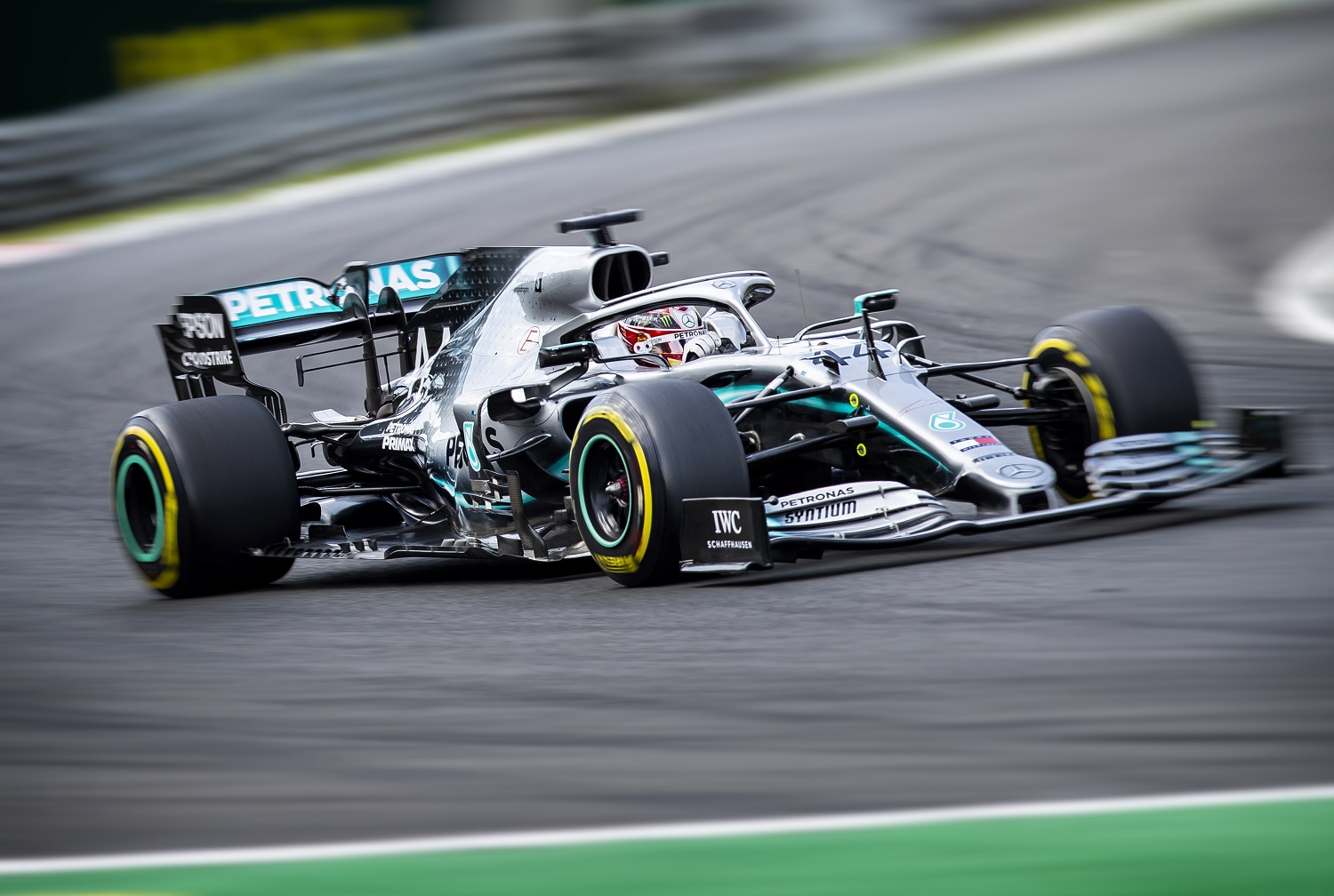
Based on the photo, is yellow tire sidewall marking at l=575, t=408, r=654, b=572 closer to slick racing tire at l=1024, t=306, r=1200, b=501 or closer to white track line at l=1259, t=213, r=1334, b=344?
slick racing tire at l=1024, t=306, r=1200, b=501

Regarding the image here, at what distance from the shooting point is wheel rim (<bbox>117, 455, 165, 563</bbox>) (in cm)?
886

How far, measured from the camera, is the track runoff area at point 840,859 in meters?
3.96

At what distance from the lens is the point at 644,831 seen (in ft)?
14.4

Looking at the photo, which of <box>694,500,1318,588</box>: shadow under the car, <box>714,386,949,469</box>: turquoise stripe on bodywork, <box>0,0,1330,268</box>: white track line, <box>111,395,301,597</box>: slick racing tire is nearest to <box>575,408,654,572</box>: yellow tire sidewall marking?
<box>694,500,1318,588</box>: shadow under the car

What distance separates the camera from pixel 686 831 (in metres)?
4.36

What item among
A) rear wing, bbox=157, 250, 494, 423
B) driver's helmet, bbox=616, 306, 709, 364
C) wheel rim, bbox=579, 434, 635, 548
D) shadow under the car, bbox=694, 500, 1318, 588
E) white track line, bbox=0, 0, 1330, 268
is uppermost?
white track line, bbox=0, 0, 1330, 268

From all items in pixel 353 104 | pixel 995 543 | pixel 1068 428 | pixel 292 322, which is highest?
pixel 353 104

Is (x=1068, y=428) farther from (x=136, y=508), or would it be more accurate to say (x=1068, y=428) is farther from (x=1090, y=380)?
(x=136, y=508)

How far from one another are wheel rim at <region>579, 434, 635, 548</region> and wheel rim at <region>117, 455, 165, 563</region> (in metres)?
2.34

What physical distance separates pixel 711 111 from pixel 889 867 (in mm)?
19689

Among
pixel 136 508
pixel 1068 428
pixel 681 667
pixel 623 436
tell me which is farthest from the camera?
pixel 136 508

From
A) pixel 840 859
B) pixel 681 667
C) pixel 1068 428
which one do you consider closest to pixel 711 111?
pixel 1068 428

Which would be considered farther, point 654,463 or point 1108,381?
point 1108,381

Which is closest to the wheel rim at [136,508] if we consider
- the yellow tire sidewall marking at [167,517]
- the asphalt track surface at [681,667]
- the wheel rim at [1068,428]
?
the yellow tire sidewall marking at [167,517]
